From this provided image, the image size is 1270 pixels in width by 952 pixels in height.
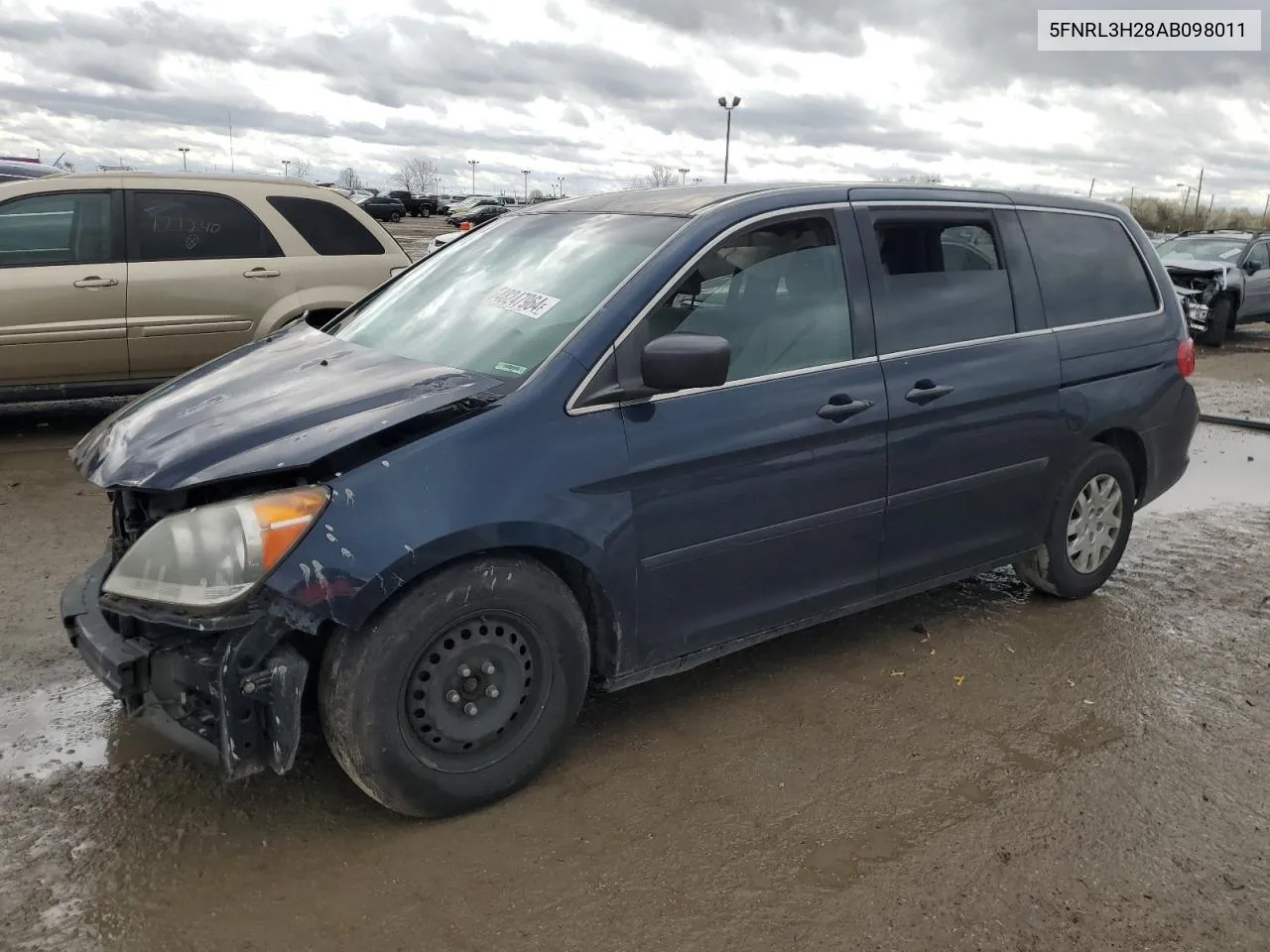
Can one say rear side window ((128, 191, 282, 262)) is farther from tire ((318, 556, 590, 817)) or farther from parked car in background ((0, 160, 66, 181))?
tire ((318, 556, 590, 817))

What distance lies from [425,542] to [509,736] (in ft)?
2.35

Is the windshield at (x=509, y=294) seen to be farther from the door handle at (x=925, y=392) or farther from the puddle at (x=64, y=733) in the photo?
the puddle at (x=64, y=733)

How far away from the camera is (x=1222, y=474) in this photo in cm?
758

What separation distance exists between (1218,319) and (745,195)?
14.7 meters

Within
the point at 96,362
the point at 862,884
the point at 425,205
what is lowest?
the point at 862,884

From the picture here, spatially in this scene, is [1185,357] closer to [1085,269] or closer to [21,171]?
[1085,269]

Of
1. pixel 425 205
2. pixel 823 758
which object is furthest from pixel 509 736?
pixel 425 205

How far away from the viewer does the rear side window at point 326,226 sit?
25.5 feet

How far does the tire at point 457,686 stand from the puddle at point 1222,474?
482 cm

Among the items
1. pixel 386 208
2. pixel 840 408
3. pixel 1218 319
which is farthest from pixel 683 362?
pixel 386 208

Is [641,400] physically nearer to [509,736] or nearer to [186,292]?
[509,736]

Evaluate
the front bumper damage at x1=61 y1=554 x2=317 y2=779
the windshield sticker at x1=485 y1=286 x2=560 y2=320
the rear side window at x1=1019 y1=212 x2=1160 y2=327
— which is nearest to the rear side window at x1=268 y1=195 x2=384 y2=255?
the windshield sticker at x1=485 y1=286 x2=560 y2=320

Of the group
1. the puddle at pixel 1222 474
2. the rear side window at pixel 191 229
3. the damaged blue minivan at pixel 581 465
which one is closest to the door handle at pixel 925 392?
the damaged blue minivan at pixel 581 465

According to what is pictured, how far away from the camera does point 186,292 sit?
733 centimetres
